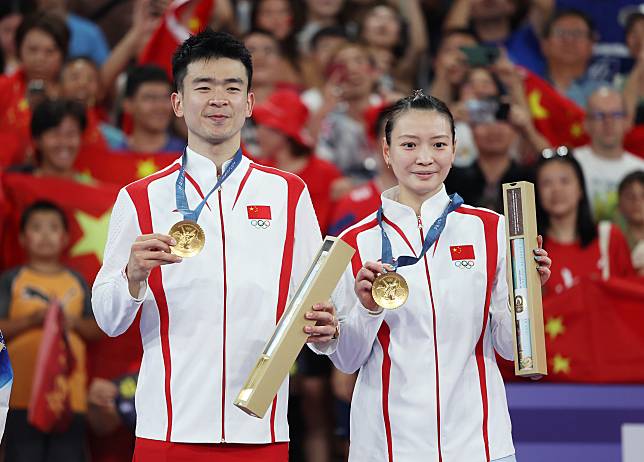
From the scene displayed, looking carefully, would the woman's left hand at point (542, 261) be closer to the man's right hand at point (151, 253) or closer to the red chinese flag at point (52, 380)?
the man's right hand at point (151, 253)

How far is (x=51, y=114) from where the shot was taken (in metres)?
7.96

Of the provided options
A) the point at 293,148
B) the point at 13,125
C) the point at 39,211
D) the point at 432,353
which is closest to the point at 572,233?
the point at 293,148

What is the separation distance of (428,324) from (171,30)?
4759mm

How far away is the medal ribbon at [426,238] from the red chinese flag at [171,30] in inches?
171

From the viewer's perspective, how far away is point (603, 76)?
10305 millimetres

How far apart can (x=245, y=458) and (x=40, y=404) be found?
8.64ft

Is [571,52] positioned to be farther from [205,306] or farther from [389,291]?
[205,306]

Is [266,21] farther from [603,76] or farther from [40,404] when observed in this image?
[40,404]

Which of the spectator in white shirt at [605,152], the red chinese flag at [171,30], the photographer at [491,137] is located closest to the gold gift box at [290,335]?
the photographer at [491,137]

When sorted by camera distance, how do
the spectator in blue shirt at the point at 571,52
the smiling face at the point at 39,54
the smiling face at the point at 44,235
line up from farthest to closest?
the spectator in blue shirt at the point at 571,52
the smiling face at the point at 39,54
the smiling face at the point at 44,235

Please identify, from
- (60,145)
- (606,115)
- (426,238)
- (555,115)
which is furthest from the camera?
(555,115)

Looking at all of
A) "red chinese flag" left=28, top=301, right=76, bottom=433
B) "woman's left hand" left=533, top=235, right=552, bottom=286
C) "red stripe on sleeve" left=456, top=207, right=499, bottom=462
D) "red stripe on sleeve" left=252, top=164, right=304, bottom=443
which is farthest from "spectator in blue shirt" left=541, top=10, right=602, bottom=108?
"woman's left hand" left=533, top=235, right=552, bottom=286

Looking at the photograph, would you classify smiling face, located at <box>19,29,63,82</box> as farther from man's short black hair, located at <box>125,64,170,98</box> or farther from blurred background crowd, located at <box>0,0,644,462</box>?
man's short black hair, located at <box>125,64,170,98</box>

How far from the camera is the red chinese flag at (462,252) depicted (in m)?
4.84
